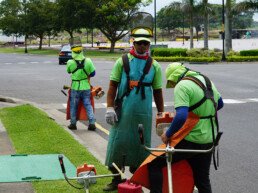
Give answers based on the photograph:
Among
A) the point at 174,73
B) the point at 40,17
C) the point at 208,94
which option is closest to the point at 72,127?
the point at 174,73

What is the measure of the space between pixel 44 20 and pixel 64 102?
67792 millimetres

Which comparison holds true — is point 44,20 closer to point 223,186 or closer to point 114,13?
point 114,13

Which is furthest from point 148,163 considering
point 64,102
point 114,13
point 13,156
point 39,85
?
point 114,13

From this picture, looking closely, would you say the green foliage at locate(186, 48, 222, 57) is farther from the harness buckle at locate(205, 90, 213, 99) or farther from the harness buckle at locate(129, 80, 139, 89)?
the harness buckle at locate(205, 90, 213, 99)

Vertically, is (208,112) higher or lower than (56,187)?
higher

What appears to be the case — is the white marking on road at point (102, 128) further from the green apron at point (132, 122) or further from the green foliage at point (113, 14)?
the green foliage at point (113, 14)

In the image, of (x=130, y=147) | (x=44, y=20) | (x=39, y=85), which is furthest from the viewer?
(x=44, y=20)

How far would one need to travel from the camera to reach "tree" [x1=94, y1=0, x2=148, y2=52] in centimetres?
6300

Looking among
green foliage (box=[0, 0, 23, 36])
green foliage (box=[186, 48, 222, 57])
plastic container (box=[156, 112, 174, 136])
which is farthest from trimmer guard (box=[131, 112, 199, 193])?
green foliage (box=[0, 0, 23, 36])

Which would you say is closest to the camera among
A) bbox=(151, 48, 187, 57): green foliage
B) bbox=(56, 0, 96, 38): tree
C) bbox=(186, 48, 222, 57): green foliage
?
bbox=(186, 48, 222, 57): green foliage

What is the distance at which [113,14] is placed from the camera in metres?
64.2

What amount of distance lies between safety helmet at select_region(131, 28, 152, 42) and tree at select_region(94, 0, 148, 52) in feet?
182

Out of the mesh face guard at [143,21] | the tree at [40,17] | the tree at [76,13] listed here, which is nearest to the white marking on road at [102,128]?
the mesh face guard at [143,21]

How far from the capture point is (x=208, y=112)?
5.70 meters
